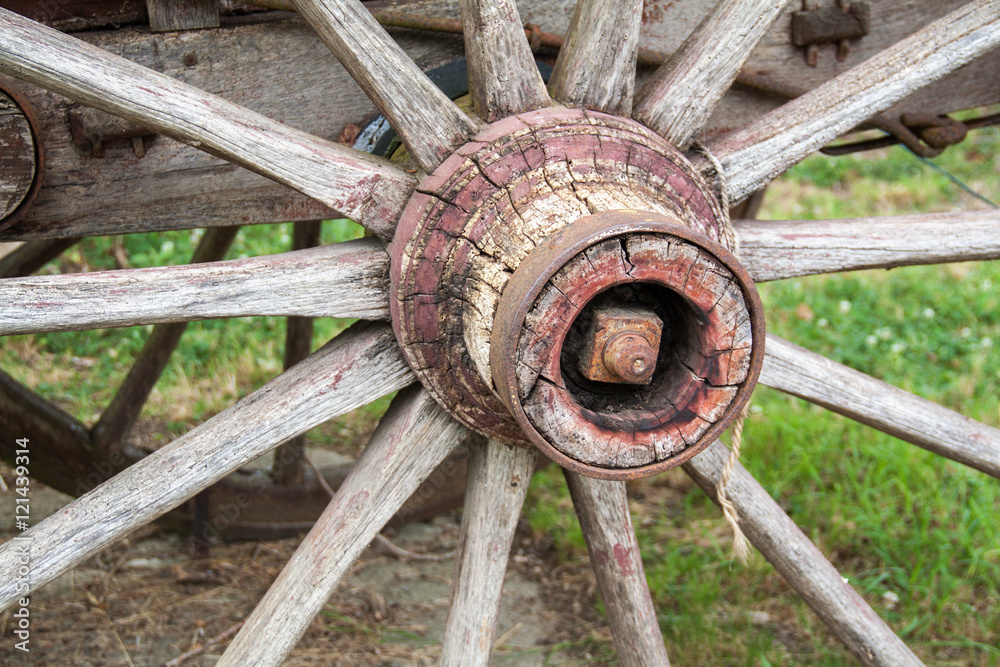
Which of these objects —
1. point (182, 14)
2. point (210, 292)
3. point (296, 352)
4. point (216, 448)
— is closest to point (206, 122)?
point (210, 292)

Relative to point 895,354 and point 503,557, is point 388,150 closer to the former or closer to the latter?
point 503,557

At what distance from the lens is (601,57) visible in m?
1.42

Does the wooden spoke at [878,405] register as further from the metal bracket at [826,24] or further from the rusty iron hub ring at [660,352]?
the metal bracket at [826,24]

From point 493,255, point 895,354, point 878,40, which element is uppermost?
point 895,354

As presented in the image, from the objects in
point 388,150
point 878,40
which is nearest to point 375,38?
point 388,150

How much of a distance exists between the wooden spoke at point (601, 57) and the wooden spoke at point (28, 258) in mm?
1511

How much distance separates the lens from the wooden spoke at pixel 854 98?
155 cm

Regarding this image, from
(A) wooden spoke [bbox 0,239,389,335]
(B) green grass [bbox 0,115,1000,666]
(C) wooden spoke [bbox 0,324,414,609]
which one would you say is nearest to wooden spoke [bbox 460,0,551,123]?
(A) wooden spoke [bbox 0,239,389,335]

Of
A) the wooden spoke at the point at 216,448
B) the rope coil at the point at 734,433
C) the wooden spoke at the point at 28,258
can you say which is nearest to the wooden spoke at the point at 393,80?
the wooden spoke at the point at 216,448

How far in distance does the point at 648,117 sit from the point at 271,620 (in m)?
1.02

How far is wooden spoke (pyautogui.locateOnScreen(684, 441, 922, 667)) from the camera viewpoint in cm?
161

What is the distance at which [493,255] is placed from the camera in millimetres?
1327

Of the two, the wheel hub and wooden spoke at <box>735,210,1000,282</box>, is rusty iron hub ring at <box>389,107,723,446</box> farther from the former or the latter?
wooden spoke at <box>735,210,1000,282</box>

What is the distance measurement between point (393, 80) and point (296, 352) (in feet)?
4.71
